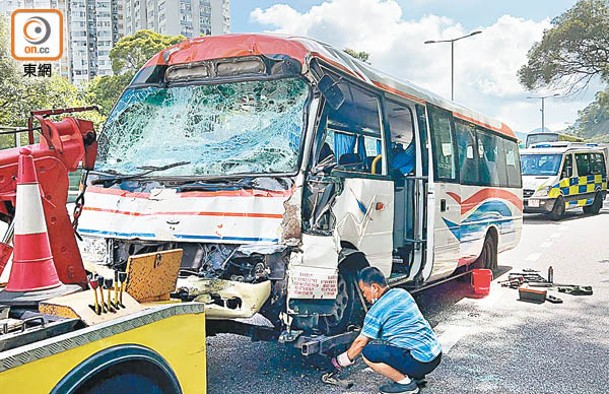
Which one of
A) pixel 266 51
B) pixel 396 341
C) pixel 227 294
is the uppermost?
pixel 266 51

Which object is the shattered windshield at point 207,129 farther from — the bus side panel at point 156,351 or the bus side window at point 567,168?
the bus side window at point 567,168

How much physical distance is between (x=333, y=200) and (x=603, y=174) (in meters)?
20.6

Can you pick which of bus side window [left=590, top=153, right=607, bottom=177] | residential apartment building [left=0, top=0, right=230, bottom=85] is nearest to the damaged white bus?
bus side window [left=590, top=153, right=607, bottom=177]

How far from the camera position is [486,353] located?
18.9ft

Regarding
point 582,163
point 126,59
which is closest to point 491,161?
point 582,163

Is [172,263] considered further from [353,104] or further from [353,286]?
[353,104]

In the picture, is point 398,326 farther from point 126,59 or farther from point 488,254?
point 126,59

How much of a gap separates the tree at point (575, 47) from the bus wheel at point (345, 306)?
26953mm

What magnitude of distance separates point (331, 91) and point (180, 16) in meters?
93.2

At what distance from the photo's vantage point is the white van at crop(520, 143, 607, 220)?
19.1 m

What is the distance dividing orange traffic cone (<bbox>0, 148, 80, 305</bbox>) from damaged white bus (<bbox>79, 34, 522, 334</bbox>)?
974mm

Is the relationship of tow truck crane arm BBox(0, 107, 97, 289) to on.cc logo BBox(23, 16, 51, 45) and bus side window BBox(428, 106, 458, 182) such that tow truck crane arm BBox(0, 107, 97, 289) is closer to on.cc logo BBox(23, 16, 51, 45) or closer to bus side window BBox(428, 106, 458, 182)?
bus side window BBox(428, 106, 458, 182)

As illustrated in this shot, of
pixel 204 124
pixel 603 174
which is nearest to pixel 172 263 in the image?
pixel 204 124

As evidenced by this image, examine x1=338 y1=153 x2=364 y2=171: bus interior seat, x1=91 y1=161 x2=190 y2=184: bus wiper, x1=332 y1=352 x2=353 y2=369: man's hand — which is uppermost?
x1=338 y1=153 x2=364 y2=171: bus interior seat
